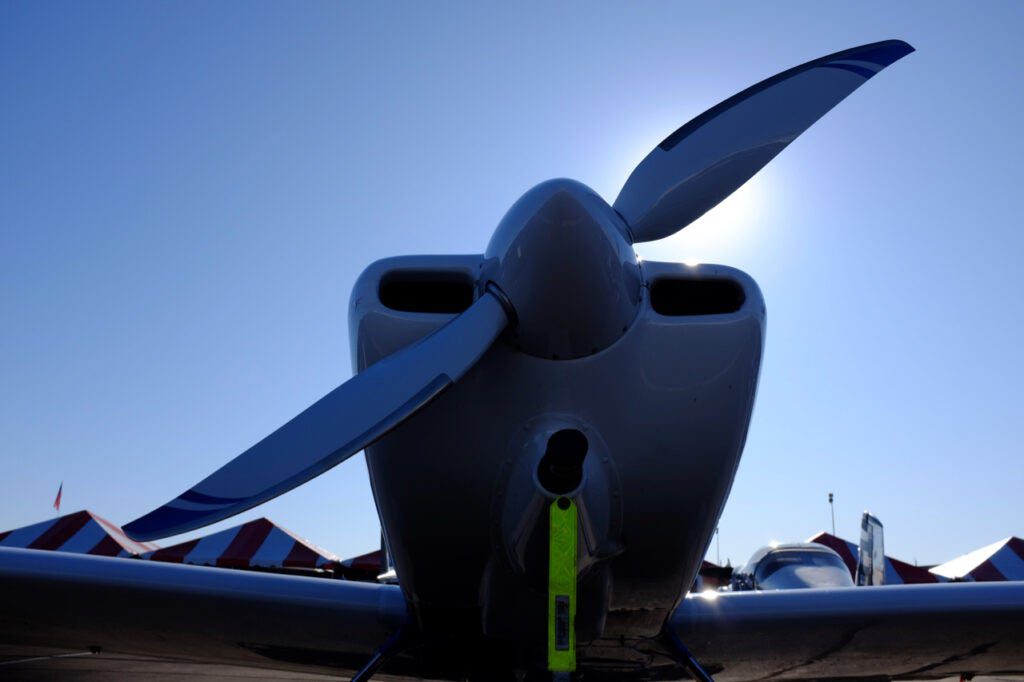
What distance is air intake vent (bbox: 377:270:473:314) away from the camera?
3654mm

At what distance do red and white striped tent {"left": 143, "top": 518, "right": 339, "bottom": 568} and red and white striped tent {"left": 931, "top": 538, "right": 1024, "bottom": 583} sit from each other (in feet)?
45.9

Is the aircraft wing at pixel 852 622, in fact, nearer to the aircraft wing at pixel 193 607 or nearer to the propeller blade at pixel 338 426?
the aircraft wing at pixel 193 607

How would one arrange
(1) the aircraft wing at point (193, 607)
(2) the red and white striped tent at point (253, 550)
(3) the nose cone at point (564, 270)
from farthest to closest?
(2) the red and white striped tent at point (253, 550)
(1) the aircraft wing at point (193, 607)
(3) the nose cone at point (564, 270)

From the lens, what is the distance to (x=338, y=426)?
9.83ft

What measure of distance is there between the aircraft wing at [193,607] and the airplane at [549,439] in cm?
2

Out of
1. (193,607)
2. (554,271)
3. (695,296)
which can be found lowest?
(193,607)

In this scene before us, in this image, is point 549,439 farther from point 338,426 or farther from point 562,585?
point 338,426

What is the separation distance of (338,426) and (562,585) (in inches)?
41.1

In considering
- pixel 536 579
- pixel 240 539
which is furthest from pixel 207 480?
pixel 240 539

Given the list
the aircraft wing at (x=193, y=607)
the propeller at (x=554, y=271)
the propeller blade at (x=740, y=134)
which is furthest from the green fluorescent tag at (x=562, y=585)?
the aircraft wing at (x=193, y=607)

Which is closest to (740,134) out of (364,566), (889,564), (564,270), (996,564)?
(564,270)

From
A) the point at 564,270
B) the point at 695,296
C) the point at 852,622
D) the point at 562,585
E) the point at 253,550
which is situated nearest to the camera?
the point at 562,585

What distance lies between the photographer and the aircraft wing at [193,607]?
4.62 metres

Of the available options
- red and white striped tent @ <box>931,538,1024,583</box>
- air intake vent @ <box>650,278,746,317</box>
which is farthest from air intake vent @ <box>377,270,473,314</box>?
red and white striped tent @ <box>931,538,1024,583</box>
